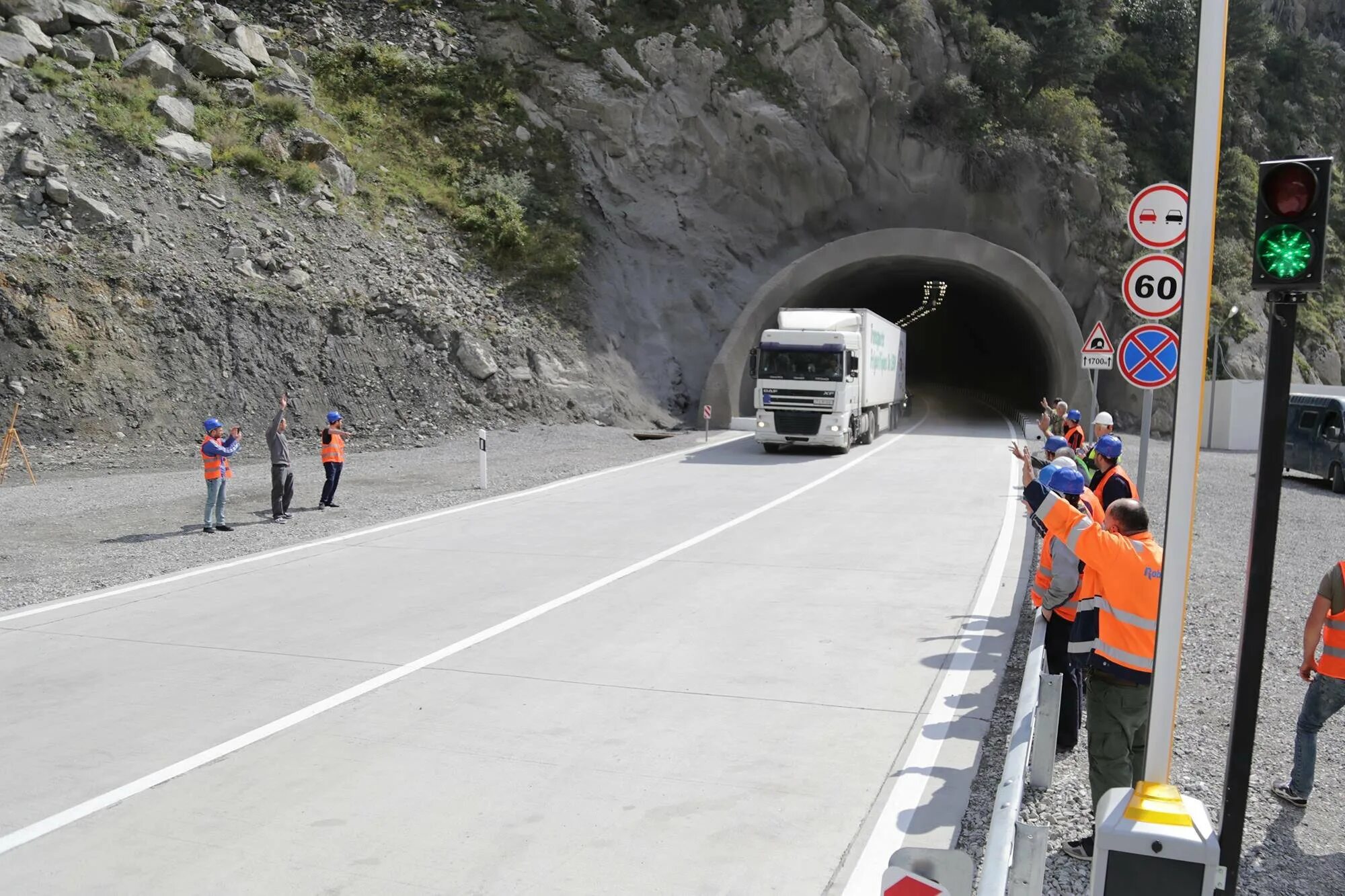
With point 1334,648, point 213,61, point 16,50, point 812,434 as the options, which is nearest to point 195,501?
point 812,434

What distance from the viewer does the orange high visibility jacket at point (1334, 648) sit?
5.50 m

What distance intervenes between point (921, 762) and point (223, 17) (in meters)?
33.1

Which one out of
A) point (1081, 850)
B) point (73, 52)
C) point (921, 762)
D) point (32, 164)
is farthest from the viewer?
point (73, 52)

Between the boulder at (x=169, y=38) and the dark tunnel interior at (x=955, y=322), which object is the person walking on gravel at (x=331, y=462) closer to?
the boulder at (x=169, y=38)

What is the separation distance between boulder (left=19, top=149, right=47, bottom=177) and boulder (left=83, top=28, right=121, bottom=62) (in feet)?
18.2

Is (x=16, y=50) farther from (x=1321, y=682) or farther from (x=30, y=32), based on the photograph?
(x=1321, y=682)

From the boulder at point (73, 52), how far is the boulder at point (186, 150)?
10.2 feet

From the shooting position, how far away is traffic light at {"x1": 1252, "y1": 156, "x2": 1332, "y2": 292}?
4.00 metres

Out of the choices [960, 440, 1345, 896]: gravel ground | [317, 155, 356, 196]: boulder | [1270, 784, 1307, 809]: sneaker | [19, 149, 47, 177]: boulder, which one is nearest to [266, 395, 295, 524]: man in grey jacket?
[960, 440, 1345, 896]: gravel ground

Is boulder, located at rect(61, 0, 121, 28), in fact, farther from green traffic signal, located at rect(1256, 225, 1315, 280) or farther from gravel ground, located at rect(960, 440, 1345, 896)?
green traffic signal, located at rect(1256, 225, 1315, 280)

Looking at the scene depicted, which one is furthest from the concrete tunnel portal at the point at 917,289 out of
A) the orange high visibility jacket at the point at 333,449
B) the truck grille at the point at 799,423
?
the orange high visibility jacket at the point at 333,449

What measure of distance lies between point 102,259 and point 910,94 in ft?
100

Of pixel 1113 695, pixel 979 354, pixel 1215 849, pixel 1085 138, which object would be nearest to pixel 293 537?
pixel 1113 695

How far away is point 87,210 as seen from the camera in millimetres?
23156
